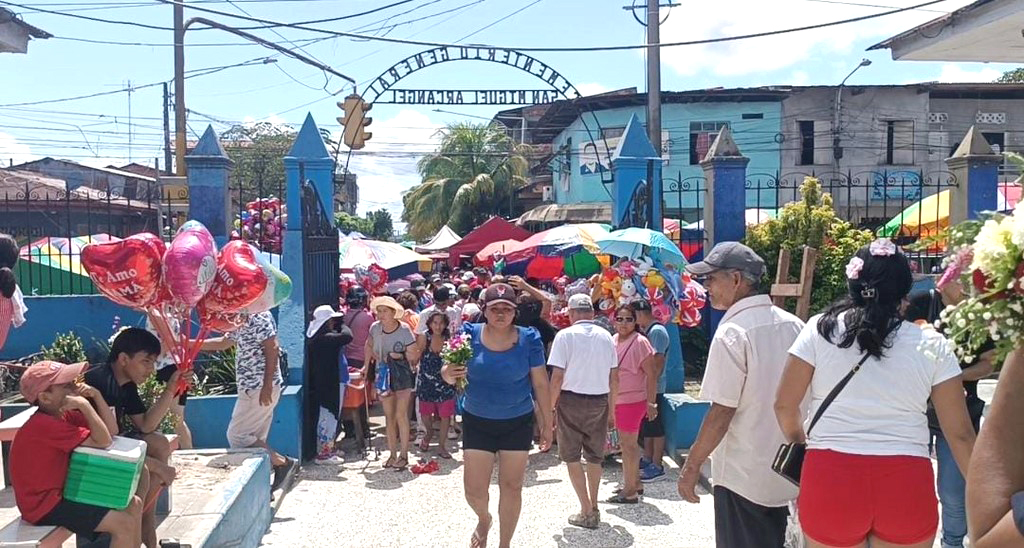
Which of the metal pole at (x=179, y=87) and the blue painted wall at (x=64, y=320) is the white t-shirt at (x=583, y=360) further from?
the metal pole at (x=179, y=87)

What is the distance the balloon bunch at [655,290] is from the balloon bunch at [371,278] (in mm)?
3972

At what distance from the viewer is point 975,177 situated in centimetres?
920

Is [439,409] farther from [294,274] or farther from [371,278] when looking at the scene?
[371,278]

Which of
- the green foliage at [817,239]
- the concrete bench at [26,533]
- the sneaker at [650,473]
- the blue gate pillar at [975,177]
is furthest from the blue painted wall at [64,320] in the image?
the blue gate pillar at [975,177]

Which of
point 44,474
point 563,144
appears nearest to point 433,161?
point 563,144

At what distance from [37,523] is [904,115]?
2850 cm

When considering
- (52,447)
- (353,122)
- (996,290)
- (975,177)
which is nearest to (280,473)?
(52,447)

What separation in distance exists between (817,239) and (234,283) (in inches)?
256

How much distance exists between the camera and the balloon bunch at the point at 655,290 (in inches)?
302

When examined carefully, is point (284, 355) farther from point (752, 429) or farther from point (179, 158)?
point (179, 158)

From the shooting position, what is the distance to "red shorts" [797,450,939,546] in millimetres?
2992

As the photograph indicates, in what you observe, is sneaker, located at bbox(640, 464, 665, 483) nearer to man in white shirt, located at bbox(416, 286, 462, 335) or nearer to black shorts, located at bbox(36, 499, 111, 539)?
man in white shirt, located at bbox(416, 286, 462, 335)

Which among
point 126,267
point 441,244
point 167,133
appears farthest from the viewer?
point 167,133

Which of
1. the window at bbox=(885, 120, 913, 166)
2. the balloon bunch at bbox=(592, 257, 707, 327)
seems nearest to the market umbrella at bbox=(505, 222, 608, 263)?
the balloon bunch at bbox=(592, 257, 707, 327)
